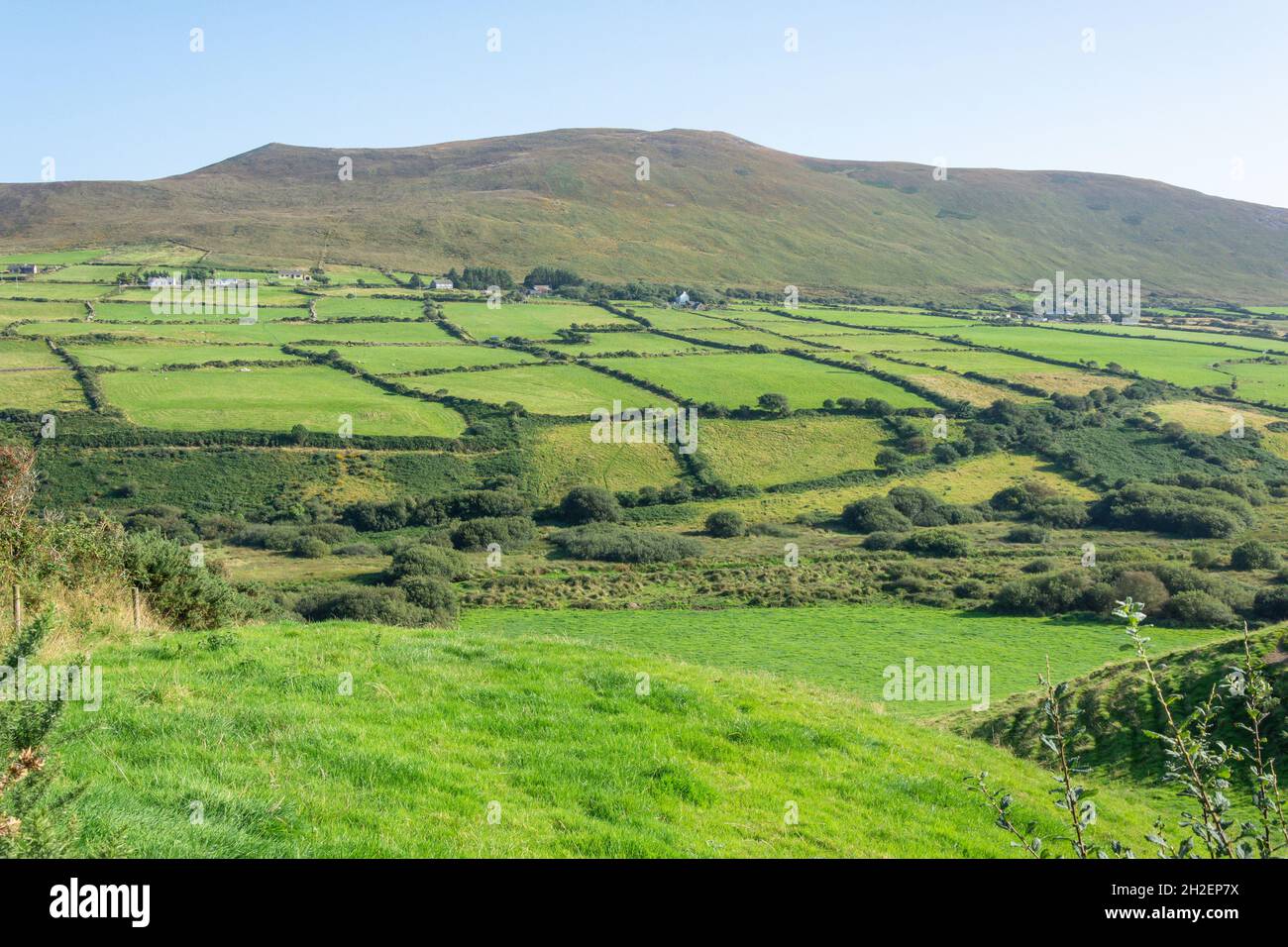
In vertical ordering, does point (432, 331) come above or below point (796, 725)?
above

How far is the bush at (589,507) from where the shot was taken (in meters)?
63.2

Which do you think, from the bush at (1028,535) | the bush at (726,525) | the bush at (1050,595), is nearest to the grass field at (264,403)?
the bush at (726,525)

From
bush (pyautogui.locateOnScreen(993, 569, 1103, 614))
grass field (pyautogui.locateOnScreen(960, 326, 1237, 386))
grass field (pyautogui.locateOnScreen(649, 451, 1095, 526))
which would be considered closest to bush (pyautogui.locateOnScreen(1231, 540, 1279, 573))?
bush (pyautogui.locateOnScreen(993, 569, 1103, 614))

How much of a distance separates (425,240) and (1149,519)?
143m

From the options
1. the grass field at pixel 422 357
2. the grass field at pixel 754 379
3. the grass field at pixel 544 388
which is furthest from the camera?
the grass field at pixel 422 357

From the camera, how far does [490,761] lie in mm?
10555

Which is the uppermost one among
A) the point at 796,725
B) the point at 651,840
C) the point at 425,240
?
the point at 425,240

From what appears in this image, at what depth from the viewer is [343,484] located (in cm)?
6475

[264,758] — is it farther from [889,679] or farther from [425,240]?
[425,240]

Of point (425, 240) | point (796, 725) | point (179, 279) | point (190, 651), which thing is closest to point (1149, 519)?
point (796, 725)

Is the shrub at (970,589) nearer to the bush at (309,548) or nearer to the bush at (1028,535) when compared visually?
the bush at (1028,535)

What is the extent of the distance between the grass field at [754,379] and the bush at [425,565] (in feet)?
123

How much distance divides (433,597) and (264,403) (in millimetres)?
41075

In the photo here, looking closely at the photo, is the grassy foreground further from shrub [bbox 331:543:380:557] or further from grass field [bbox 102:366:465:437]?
grass field [bbox 102:366:465:437]
